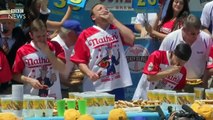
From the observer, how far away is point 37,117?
18.9ft

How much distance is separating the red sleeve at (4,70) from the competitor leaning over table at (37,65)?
77mm

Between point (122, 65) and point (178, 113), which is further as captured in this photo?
point (122, 65)

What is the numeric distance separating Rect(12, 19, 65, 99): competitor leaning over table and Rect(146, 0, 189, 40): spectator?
1787 millimetres

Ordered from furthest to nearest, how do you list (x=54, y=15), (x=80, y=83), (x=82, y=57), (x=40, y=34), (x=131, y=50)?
(x=54, y=15) → (x=131, y=50) → (x=80, y=83) → (x=82, y=57) → (x=40, y=34)

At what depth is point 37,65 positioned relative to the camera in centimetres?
714

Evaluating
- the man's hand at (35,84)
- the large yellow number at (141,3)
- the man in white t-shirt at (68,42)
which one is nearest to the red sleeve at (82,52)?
the man in white t-shirt at (68,42)

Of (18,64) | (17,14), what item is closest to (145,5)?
(17,14)

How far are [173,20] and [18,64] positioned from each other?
7.66 feet

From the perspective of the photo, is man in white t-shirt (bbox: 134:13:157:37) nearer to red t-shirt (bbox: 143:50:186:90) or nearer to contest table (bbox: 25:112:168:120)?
red t-shirt (bbox: 143:50:186:90)

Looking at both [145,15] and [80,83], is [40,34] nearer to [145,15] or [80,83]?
[80,83]

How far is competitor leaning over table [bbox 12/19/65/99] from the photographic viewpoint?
7039 millimetres

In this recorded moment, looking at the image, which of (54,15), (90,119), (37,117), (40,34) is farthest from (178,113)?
(54,15)

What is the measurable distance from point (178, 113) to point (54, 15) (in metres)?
4.35

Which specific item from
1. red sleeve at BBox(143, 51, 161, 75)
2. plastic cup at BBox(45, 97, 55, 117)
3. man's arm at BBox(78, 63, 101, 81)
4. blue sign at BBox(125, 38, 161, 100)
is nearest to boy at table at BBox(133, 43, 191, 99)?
red sleeve at BBox(143, 51, 161, 75)
